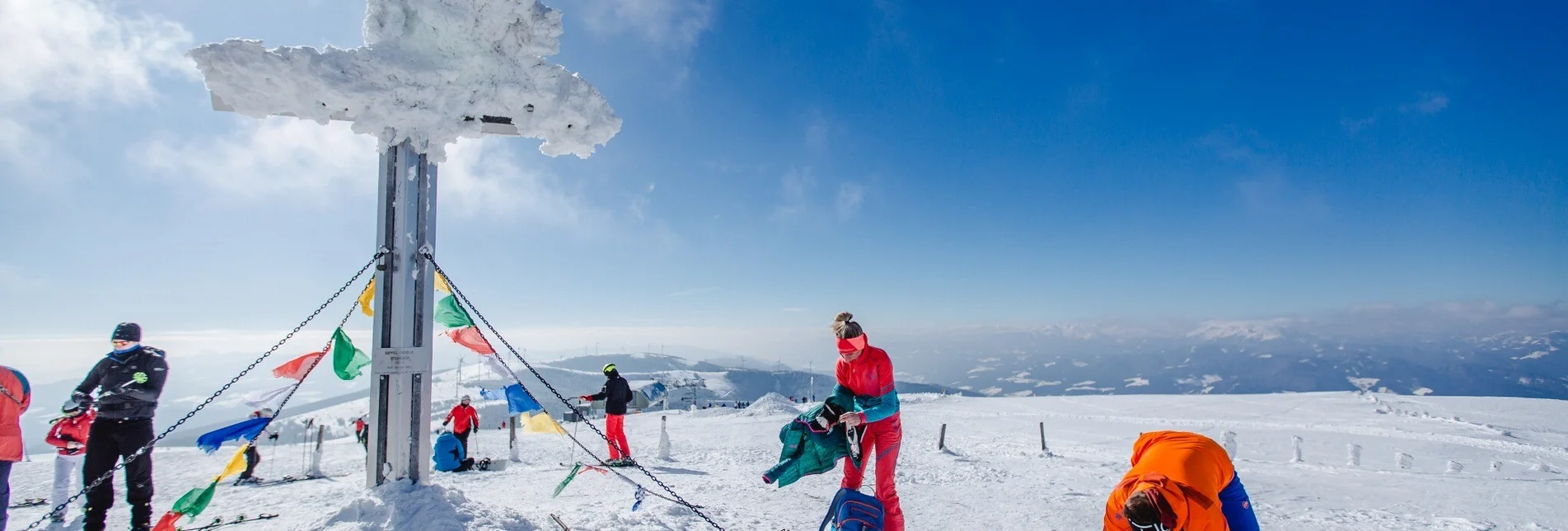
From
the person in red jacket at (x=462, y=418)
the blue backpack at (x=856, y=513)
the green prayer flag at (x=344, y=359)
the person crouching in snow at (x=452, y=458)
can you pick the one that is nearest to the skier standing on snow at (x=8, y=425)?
the green prayer flag at (x=344, y=359)

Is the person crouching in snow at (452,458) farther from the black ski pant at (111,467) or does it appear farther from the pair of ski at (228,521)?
the black ski pant at (111,467)

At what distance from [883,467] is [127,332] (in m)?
6.52

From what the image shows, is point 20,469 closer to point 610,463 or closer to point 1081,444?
point 610,463

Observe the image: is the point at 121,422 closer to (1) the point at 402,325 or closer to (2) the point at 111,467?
(2) the point at 111,467

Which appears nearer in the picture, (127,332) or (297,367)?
(127,332)

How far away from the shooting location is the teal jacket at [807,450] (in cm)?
399

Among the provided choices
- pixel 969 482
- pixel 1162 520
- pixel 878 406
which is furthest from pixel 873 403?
pixel 969 482

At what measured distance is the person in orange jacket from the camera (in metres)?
2.44

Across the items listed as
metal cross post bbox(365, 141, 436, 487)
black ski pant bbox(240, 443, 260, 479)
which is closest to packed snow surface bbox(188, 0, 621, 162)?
metal cross post bbox(365, 141, 436, 487)

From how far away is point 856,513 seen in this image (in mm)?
3826

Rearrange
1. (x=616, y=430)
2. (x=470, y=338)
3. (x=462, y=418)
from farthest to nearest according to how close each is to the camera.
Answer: (x=462, y=418)
(x=616, y=430)
(x=470, y=338)

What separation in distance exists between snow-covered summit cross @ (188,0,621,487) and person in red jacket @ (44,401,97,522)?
8.61 feet

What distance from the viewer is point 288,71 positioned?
4.35m

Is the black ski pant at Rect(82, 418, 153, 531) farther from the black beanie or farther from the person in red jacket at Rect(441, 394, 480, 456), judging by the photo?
the person in red jacket at Rect(441, 394, 480, 456)
